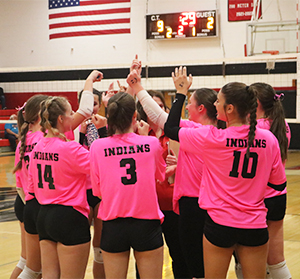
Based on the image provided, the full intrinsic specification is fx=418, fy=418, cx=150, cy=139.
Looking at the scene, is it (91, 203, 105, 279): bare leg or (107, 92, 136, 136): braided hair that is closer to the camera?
(107, 92, 136, 136): braided hair

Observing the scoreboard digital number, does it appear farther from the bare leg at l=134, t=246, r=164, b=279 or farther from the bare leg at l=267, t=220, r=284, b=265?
the bare leg at l=134, t=246, r=164, b=279

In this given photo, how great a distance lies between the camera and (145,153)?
2.42 m

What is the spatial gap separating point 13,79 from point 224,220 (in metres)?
15.9

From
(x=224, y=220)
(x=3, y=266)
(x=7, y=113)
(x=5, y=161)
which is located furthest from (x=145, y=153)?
(x=7, y=113)

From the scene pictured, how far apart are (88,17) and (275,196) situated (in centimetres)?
1396

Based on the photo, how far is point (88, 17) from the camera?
15.5 metres

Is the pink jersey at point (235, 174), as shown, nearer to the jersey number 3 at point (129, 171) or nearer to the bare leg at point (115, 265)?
the jersey number 3 at point (129, 171)

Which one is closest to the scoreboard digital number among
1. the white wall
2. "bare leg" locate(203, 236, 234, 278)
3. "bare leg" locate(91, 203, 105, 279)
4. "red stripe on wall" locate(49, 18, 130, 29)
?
the white wall

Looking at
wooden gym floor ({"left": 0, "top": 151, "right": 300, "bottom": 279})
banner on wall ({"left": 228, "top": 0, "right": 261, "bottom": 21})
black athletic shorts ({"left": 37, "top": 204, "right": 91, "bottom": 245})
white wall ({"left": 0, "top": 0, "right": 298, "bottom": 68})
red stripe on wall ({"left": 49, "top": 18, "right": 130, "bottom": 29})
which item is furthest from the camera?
red stripe on wall ({"left": 49, "top": 18, "right": 130, "bottom": 29})

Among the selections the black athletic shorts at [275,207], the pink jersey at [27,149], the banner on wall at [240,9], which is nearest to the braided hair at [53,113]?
the pink jersey at [27,149]

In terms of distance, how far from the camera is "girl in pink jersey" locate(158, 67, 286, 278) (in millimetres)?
2295

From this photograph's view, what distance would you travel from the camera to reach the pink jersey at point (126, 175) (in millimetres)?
2379

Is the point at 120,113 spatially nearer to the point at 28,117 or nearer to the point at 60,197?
the point at 60,197

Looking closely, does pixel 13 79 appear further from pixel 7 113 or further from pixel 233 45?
pixel 233 45
